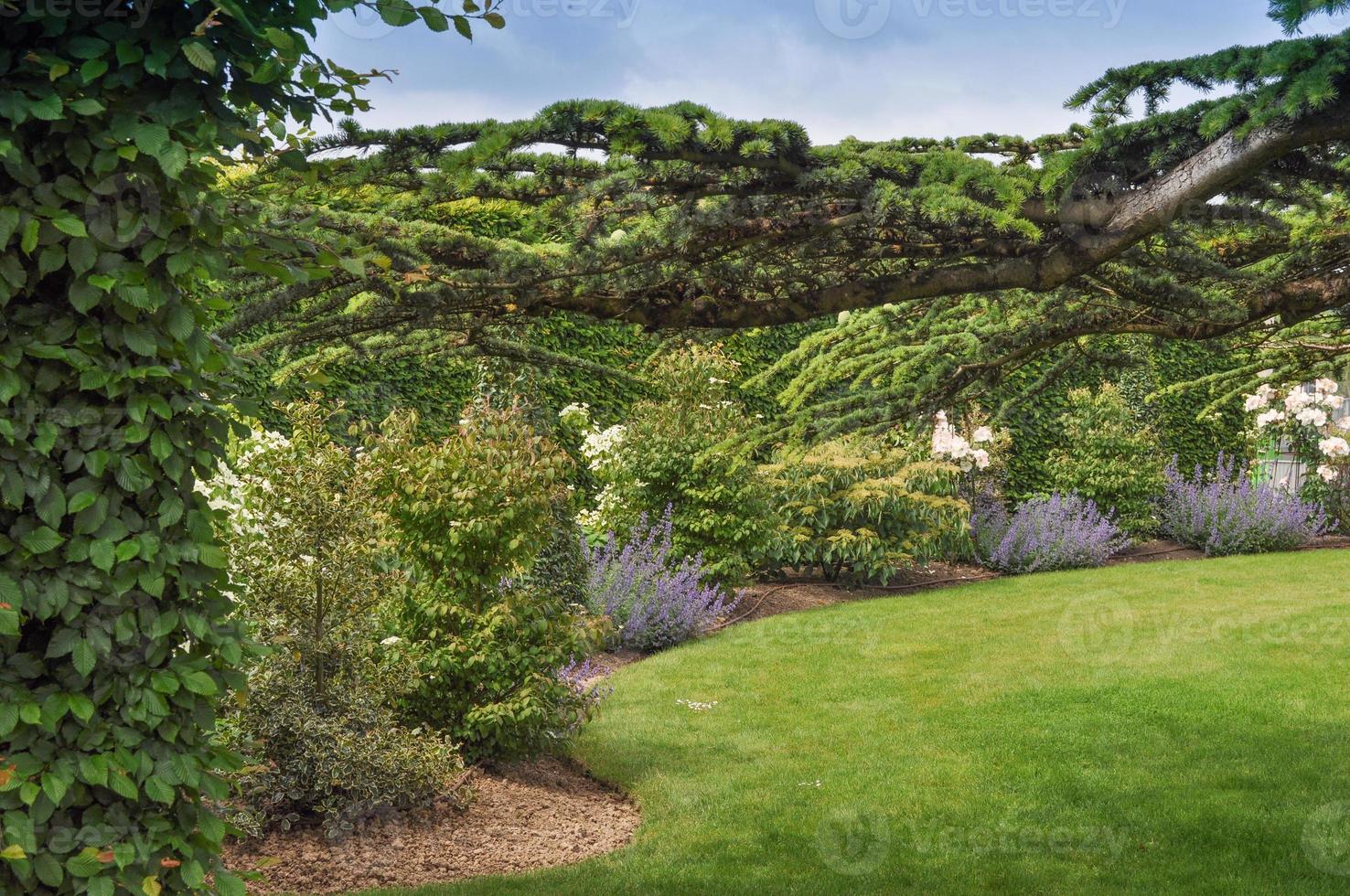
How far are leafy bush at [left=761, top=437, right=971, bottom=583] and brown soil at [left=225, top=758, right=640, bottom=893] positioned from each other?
5774mm

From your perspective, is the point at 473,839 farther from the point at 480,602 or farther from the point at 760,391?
the point at 760,391

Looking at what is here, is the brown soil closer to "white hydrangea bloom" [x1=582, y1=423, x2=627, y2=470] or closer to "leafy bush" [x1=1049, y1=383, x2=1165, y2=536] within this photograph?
"white hydrangea bloom" [x1=582, y1=423, x2=627, y2=470]

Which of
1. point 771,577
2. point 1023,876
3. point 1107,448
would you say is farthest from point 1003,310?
point 1107,448

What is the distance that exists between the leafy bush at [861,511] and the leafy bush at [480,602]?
5424 millimetres

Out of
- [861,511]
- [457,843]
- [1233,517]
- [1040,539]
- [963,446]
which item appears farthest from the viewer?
[1233,517]

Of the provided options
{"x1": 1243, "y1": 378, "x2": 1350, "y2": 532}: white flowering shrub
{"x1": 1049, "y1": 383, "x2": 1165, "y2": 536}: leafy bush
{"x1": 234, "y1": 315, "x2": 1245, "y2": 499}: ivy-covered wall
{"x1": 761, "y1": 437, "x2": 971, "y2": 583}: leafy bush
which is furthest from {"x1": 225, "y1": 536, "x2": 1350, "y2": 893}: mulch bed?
{"x1": 1243, "y1": 378, "x2": 1350, "y2": 532}: white flowering shrub

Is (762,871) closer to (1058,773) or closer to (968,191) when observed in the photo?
(1058,773)

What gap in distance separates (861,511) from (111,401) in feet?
31.1

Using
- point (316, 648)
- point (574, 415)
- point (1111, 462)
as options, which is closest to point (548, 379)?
point (574, 415)


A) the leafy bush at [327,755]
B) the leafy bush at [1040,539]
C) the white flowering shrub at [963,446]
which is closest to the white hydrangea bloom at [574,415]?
the white flowering shrub at [963,446]

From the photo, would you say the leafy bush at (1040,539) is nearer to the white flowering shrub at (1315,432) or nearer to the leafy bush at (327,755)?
the white flowering shrub at (1315,432)

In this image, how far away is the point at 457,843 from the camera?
196 inches

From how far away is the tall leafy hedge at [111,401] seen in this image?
2.42m

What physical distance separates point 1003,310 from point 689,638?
16.5ft
